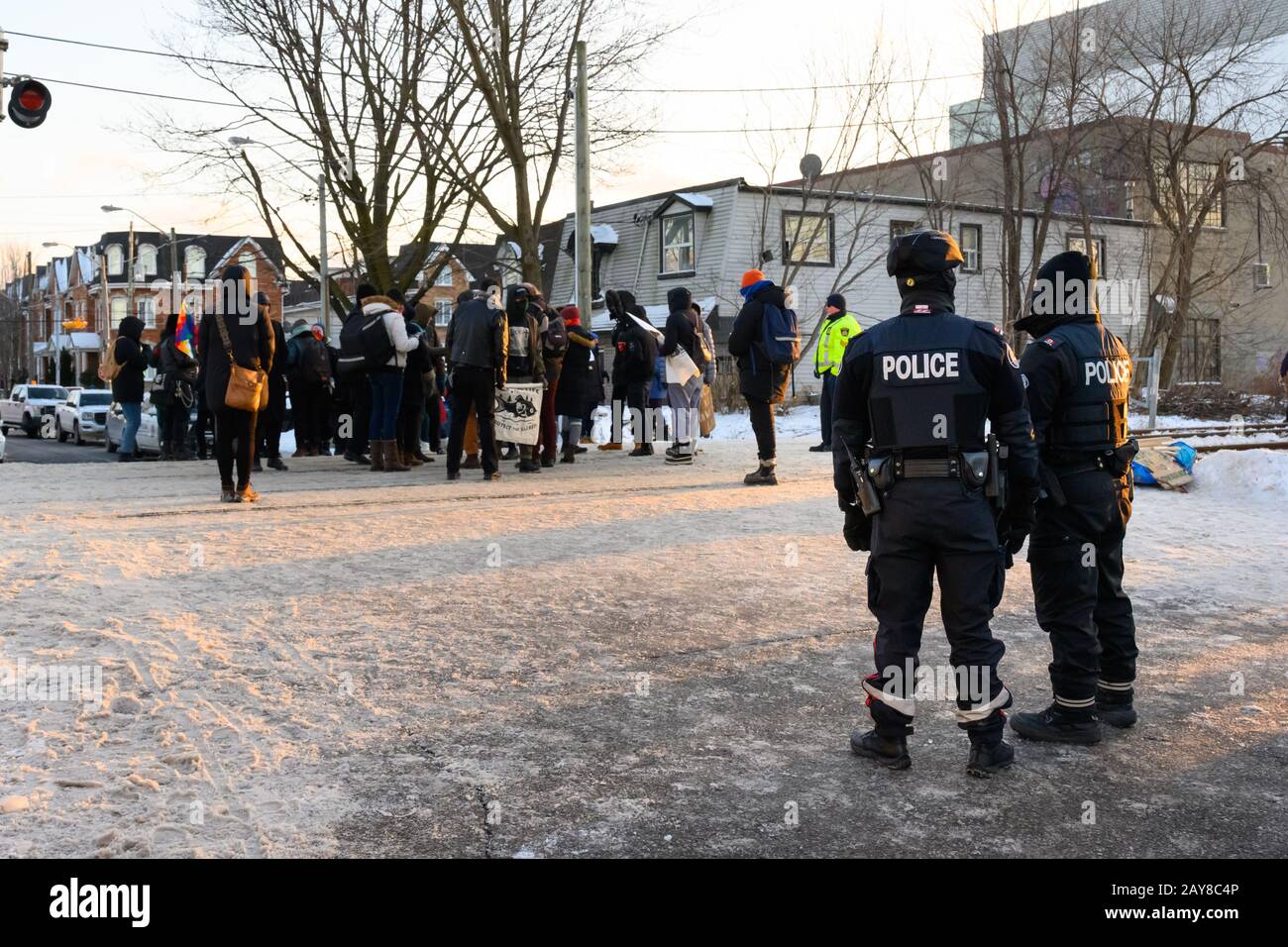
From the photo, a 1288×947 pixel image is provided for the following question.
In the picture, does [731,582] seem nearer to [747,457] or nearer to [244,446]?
[244,446]

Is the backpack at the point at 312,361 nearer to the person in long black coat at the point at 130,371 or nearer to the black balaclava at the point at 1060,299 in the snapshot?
the person in long black coat at the point at 130,371

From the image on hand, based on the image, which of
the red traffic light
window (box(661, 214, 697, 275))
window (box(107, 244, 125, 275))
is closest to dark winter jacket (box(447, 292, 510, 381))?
the red traffic light

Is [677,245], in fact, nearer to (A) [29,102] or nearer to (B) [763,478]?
(B) [763,478]

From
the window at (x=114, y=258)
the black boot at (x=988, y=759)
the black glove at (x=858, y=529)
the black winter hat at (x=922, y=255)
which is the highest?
the window at (x=114, y=258)

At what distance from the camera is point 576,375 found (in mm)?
15094

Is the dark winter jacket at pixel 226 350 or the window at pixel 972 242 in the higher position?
the window at pixel 972 242

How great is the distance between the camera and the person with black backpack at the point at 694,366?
48.6ft

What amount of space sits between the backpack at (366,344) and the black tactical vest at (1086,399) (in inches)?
376

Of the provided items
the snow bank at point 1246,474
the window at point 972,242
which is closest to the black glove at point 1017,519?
the snow bank at point 1246,474

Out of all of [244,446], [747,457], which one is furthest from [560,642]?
[747,457]

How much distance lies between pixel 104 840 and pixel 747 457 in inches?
511

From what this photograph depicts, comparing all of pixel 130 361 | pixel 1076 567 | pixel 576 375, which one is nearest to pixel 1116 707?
pixel 1076 567

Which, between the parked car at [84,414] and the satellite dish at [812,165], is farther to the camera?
the parked car at [84,414]

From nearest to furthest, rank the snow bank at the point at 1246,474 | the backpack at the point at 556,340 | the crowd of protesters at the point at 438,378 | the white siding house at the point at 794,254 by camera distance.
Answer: the crowd of protesters at the point at 438,378, the snow bank at the point at 1246,474, the backpack at the point at 556,340, the white siding house at the point at 794,254
